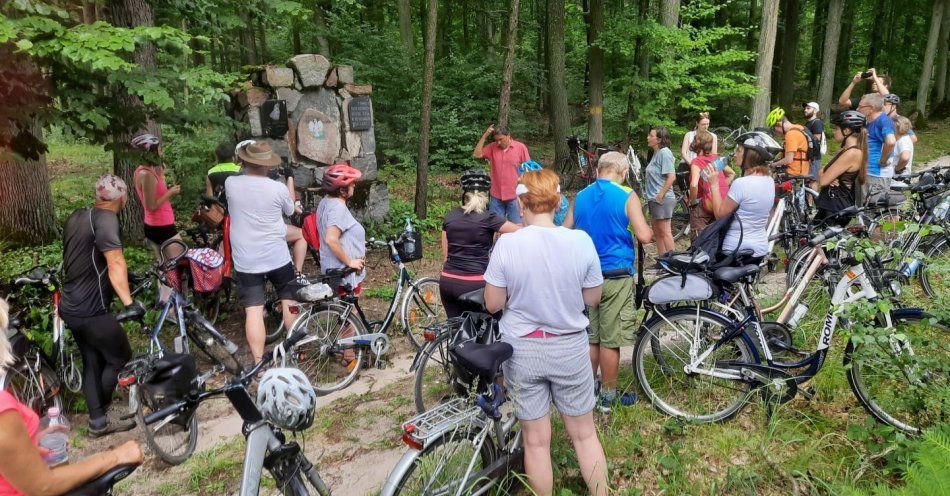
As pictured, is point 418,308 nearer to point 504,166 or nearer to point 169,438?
point 169,438

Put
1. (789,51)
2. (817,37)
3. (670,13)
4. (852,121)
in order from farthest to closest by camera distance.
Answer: (817,37)
(789,51)
(670,13)
(852,121)

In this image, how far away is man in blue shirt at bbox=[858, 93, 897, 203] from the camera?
21.1 feet

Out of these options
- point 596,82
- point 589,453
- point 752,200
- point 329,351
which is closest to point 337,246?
point 329,351

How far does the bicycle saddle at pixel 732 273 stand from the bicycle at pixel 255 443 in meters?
2.92

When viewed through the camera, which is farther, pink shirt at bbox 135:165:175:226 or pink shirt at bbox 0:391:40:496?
Result: pink shirt at bbox 135:165:175:226

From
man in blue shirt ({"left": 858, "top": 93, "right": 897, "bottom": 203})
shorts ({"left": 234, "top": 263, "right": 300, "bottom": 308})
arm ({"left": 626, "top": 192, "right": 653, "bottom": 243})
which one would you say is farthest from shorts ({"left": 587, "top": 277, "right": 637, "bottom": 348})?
man in blue shirt ({"left": 858, "top": 93, "right": 897, "bottom": 203})

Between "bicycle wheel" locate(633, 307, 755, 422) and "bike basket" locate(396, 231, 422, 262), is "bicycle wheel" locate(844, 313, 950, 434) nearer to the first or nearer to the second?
"bicycle wheel" locate(633, 307, 755, 422)

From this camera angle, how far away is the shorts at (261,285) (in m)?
4.86

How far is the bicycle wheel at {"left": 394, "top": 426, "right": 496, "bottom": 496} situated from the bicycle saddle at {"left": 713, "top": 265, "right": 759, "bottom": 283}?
6.68 feet

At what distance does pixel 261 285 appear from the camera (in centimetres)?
492

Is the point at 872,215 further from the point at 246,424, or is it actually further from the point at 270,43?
the point at 270,43

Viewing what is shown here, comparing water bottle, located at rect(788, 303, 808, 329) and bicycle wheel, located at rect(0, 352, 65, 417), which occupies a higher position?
water bottle, located at rect(788, 303, 808, 329)

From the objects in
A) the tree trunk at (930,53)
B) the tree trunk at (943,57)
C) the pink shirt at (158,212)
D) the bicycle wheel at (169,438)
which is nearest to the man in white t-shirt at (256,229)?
the bicycle wheel at (169,438)

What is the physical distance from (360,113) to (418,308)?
4893 millimetres
